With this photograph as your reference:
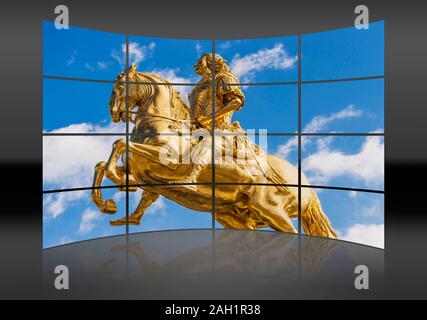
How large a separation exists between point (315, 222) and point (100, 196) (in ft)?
10.9

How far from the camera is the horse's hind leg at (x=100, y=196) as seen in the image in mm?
6719

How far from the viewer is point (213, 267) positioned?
4.96 metres

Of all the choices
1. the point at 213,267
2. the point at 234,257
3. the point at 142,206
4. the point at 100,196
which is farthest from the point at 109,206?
the point at 213,267

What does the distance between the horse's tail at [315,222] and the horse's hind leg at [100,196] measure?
295 centimetres

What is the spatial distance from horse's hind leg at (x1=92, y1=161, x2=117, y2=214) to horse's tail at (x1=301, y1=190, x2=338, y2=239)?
2954 millimetres

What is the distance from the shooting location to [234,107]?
25.1ft

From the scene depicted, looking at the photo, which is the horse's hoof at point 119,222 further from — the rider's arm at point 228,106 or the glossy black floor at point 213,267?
the rider's arm at point 228,106

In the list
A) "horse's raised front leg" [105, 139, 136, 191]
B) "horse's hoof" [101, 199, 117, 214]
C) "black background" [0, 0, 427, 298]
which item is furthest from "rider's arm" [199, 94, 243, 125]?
"black background" [0, 0, 427, 298]

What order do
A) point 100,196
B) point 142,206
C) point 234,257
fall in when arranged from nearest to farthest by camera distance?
point 234,257
point 100,196
point 142,206

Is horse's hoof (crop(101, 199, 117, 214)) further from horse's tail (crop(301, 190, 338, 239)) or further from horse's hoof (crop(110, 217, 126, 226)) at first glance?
horse's tail (crop(301, 190, 338, 239))
